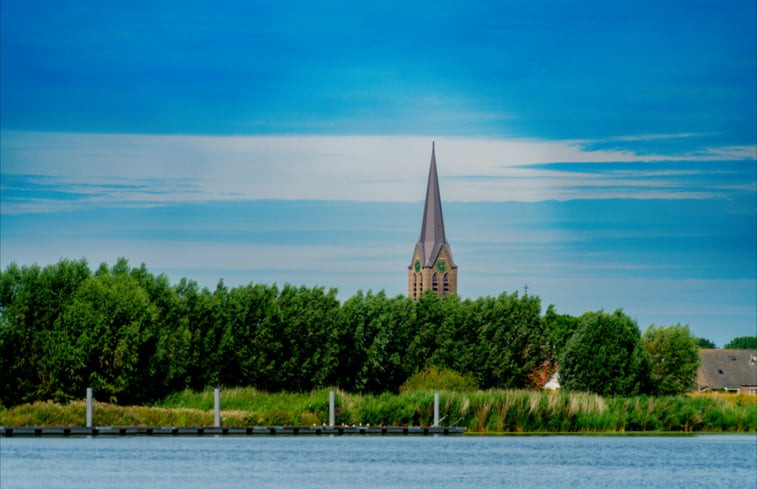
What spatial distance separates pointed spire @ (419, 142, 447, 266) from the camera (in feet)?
479

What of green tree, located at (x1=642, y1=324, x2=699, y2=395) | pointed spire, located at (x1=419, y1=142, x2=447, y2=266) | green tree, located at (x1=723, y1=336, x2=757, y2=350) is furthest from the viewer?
green tree, located at (x1=723, y1=336, x2=757, y2=350)

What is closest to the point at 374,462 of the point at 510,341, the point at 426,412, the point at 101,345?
the point at 426,412

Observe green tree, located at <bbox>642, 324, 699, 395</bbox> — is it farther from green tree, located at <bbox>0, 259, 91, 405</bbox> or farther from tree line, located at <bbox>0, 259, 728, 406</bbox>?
green tree, located at <bbox>0, 259, 91, 405</bbox>

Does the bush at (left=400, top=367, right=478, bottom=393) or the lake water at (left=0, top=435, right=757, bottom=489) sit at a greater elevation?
the bush at (left=400, top=367, right=478, bottom=393)

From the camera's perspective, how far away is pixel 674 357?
77.2 m

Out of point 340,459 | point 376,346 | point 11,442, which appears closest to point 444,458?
point 340,459

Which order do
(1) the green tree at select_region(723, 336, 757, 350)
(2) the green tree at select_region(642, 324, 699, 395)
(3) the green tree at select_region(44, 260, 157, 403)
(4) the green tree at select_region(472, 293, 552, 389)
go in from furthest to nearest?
1. (1) the green tree at select_region(723, 336, 757, 350)
2. (2) the green tree at select_region(642, 324, 699, 395)
3. (4) the green tree at select_region(472, 293, 552, 389)
4. (3) the green tree at select_region(44, 260, 157, 403)

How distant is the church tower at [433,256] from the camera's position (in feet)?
488

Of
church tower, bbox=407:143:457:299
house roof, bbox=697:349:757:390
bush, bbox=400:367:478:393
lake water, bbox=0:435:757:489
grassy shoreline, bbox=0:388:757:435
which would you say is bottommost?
lake water, bbox=0:435:757:489

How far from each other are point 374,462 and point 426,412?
12.5 m

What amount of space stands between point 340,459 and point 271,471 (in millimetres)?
4585

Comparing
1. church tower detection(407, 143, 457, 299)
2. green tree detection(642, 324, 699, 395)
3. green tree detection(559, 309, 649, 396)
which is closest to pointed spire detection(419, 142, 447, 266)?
church tower detection(407, 143, 457, 299)

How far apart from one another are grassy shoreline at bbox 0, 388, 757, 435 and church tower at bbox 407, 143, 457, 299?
86898mm

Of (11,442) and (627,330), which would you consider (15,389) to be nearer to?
(11,442)
